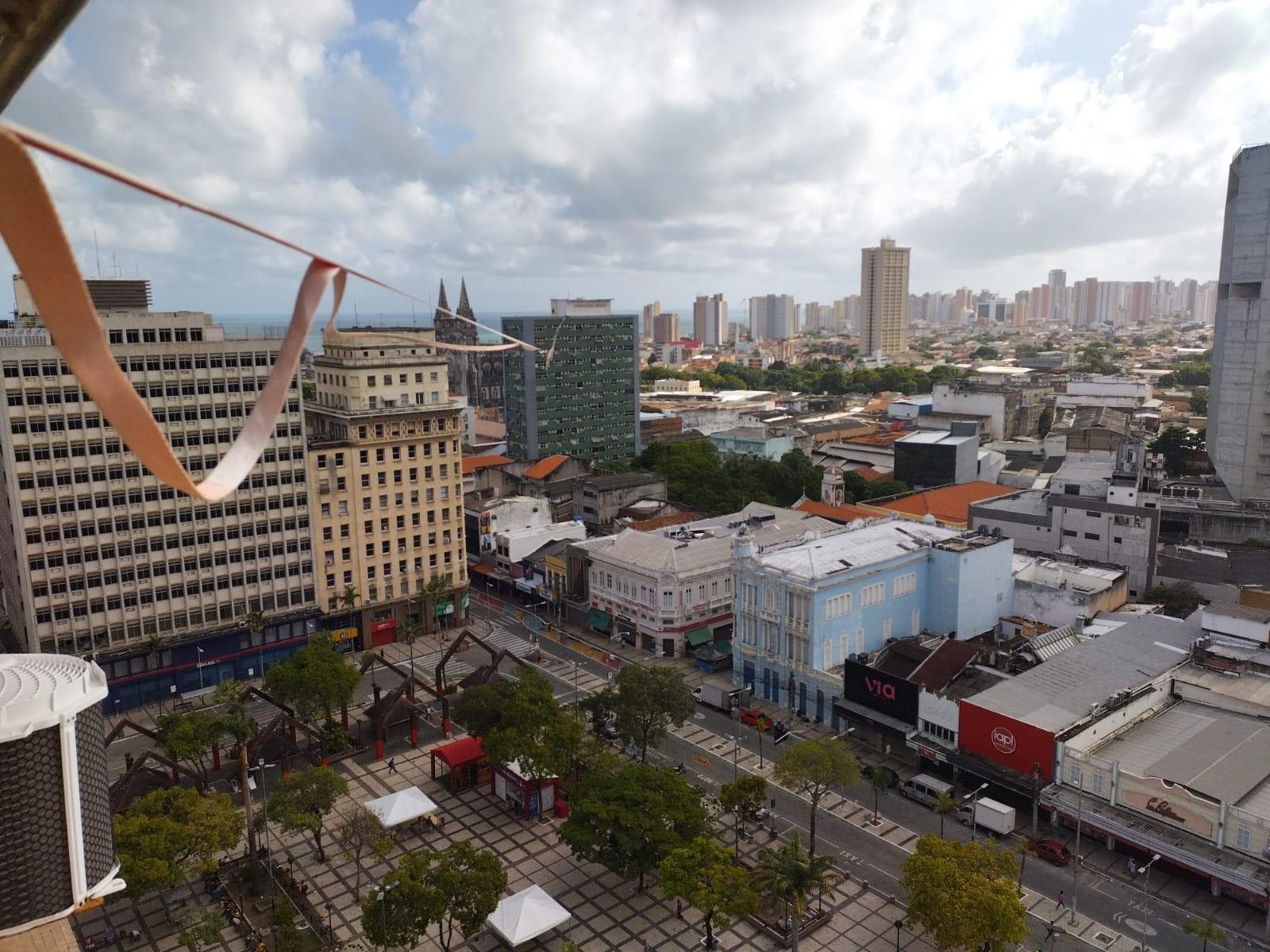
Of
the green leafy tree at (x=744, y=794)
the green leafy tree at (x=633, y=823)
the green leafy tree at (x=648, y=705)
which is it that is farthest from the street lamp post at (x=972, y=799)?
the green leafy tree at (x=648, y=705)

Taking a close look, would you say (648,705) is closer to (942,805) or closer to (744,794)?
(744,794)

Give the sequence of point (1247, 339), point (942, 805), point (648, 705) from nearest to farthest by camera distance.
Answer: point (942, 805) → point (648, 705) → point (1247, 339)

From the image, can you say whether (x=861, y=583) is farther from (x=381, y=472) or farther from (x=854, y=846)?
(x=381, y=472)

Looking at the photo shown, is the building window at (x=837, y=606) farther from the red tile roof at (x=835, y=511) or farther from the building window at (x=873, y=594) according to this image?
the red tile roof at (x=835, y=511)

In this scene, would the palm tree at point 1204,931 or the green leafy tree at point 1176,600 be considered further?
the green leafy tree at point 1176,600

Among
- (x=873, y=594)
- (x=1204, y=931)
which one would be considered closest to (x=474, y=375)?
(x=873, y=594)

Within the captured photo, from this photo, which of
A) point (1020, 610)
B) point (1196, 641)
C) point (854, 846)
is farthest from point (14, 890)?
point (1020, 610)
